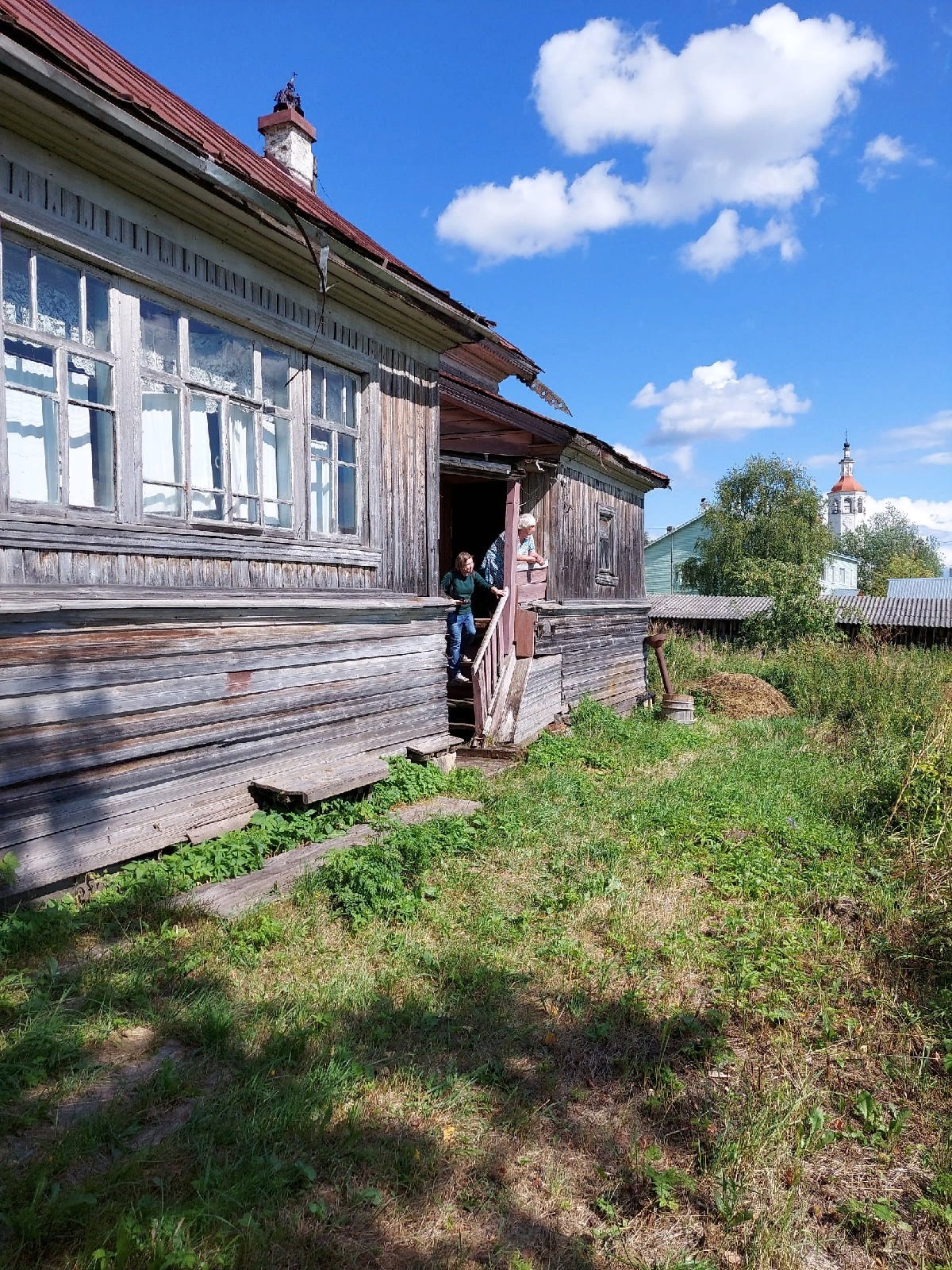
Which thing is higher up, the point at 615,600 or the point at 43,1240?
the point at 615,600

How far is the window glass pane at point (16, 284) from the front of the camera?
4348 mm

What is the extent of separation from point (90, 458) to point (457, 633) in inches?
212

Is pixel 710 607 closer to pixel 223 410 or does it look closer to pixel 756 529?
pixel 756 529

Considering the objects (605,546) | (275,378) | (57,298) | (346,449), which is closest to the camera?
(57,298)

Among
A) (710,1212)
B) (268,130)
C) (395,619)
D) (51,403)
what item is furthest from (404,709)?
(268,130)

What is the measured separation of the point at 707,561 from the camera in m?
44.5

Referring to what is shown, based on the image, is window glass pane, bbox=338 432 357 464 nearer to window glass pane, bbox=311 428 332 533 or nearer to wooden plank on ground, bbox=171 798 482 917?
window glass pane, bbox=311 428 332 533

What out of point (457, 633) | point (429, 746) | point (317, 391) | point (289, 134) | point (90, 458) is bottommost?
point (429, 746)

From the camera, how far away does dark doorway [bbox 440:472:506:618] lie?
41.8 feet

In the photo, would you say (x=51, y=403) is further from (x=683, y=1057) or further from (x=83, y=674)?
(x=683, y=1057)

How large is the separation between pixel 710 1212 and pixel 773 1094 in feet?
2.37

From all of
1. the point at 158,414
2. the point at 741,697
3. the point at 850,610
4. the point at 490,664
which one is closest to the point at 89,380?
the point at 158,414

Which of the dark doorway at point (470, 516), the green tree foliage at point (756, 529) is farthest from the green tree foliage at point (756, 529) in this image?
the dark doorway at point (470, 516)

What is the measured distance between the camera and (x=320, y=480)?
6664 mm
